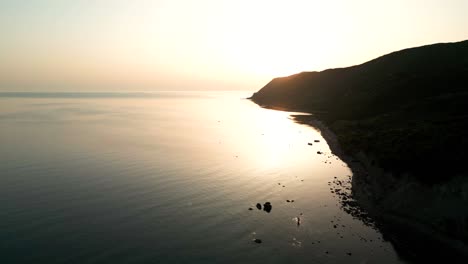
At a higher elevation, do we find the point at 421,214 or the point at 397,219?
the point at 421,214

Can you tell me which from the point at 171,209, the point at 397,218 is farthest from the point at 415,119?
the point at 171,209

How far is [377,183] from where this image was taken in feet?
165

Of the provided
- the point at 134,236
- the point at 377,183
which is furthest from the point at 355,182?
the point at 134,236

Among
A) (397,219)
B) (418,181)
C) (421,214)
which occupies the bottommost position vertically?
(397,219)

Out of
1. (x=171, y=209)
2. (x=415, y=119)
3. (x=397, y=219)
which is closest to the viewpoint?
(x=397, y=219)

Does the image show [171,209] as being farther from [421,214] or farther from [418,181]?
[418,181]

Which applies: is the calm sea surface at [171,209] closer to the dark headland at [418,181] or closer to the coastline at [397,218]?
the coastline at [397,218]

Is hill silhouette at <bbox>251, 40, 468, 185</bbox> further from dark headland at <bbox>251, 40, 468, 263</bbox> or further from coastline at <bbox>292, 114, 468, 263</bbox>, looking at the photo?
coastline at <bbox>292, 114, 468, 263</bbox>

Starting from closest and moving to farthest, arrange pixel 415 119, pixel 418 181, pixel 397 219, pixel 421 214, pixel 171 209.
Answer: pixel 421 214 → pixel 397 219 → pixel 418 181 → pixel 171 209 → pixel 415 119

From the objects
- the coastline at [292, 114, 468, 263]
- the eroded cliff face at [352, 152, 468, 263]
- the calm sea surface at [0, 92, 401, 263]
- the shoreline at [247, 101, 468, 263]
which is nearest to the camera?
the calm sea surface at [0, 92, 401, 263]

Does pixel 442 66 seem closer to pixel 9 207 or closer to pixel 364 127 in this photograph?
pixel 364 127

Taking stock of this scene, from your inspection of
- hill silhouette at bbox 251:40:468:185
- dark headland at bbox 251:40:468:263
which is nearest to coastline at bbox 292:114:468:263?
dark headland at bbox 251:40:468:263

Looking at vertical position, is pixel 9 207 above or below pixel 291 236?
above

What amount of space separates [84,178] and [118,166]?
1018 centimetres
